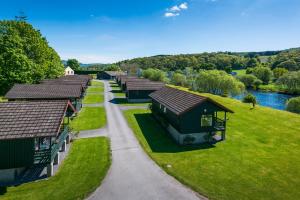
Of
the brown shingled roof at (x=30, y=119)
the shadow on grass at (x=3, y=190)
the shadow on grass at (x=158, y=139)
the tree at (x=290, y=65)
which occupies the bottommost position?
the shadow on grass at (x=3, y=190)

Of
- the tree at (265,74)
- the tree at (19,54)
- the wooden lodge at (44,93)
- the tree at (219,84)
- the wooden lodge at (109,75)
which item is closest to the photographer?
the wooden lodge at (44,93)

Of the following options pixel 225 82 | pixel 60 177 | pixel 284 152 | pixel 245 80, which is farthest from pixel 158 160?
pixel 245 80

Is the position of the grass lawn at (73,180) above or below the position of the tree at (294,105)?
below

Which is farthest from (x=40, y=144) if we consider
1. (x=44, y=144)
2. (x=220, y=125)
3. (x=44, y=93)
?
(x=44, y=93)

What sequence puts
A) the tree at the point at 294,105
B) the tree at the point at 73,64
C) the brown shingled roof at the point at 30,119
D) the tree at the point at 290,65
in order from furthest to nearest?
the tree at the point at 73,64
the tree at the point at 290,65
the tree at the point at 294,105
the brown shingled roof at the point at 30,119

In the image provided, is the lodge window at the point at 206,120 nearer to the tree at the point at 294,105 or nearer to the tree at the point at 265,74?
the tree at the point at 294,105

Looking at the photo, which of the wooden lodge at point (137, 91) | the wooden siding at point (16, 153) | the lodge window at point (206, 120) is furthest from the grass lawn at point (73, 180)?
the wooden lodge at point (137, 91)
